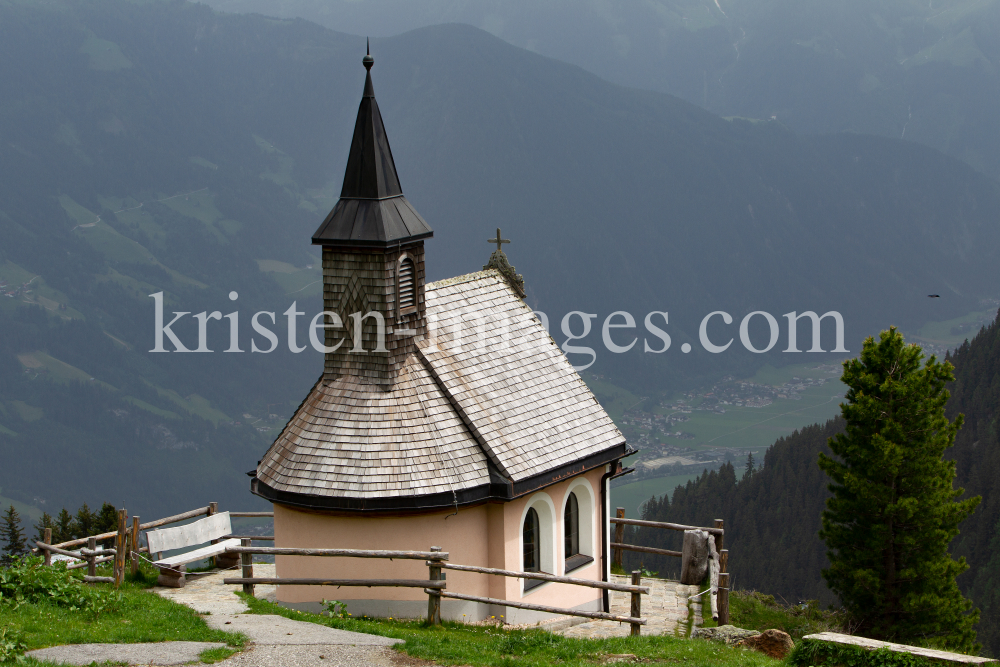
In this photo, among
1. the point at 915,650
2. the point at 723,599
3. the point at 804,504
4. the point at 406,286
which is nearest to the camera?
→ the point at 915,650

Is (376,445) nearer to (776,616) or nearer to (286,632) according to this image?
(286,632)

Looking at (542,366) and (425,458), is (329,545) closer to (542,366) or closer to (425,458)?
(425,458)

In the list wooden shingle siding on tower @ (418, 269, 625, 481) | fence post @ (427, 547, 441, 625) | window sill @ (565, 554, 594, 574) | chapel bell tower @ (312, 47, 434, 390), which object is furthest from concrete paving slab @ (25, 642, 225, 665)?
window sill @ (565, 554, 594, 574)

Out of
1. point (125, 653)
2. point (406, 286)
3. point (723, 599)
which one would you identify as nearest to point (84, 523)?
point (406, 286)

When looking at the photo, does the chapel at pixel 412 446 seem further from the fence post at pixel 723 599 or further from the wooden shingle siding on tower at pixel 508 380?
the fence post at pixel 723 599

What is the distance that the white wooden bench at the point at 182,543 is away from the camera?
71.3 ft

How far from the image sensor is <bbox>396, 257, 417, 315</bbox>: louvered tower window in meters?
22.5

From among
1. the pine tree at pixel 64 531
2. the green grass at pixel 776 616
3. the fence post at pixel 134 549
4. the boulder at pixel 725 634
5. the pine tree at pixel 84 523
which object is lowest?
the green grass at pixel 776 616

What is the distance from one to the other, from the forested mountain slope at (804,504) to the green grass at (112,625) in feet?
245

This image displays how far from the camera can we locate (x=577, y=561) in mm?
24266

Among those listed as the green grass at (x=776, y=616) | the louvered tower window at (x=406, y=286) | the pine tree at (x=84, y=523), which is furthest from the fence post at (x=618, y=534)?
the pine tree at (x=84, y=523)

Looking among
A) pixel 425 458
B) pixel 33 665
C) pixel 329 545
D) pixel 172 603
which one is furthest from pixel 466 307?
pixel 33 665

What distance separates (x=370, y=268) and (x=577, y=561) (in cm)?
819

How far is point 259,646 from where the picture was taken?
629 inches
